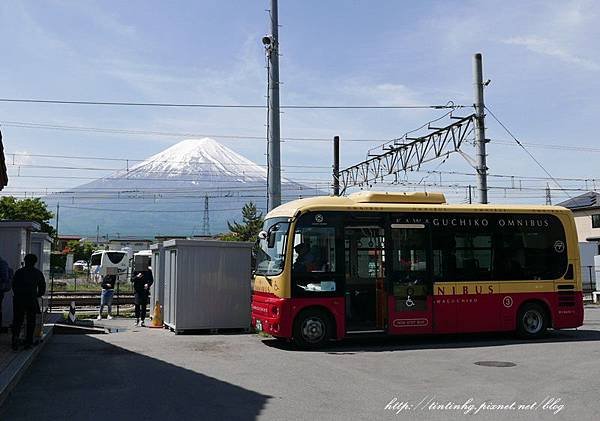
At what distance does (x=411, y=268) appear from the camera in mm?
13578

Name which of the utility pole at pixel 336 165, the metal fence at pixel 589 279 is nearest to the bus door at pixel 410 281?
the utility pole at pixel 336 165

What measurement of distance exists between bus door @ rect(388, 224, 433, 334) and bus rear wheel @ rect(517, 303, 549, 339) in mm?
2430

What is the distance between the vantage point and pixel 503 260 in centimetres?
1426

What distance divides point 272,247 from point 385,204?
2.70 meters

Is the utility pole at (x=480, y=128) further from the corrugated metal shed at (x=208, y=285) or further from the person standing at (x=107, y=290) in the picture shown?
the person standing at (x=107, y=290)

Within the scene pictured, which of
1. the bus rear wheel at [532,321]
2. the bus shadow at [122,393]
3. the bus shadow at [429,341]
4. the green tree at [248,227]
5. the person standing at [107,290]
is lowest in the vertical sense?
the bus shadow at [429,341]

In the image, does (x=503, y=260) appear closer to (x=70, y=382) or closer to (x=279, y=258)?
(x=279, y=258)

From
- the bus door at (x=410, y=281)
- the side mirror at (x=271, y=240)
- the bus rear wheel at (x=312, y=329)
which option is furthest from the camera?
the bus door at (x=410, y=281)

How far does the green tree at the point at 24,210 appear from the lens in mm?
58906

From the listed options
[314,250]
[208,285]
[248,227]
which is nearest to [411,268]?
[314,250]

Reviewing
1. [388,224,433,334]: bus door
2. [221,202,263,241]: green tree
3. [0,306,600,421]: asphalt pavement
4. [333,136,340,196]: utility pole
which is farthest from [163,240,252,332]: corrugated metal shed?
[221,202,263,241]: green tree

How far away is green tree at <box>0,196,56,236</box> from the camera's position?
58906mm

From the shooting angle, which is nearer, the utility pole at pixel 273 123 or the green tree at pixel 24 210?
the utility pole at pixel 273 123

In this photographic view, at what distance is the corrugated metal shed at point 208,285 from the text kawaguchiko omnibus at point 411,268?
1896mm
